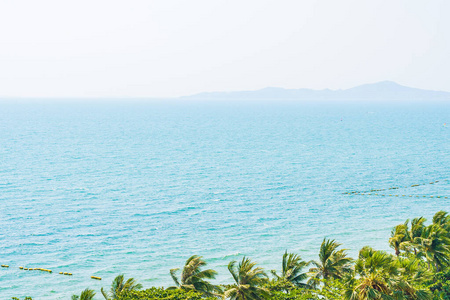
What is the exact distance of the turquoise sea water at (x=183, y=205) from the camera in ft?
178

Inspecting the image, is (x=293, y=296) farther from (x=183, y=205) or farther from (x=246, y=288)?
(x=183, y=205)

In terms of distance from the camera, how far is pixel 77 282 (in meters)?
48.8

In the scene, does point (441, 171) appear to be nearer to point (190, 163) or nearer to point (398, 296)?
point (190, 163)

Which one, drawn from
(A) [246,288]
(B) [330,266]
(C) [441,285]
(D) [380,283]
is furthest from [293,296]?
(C) [441,285]

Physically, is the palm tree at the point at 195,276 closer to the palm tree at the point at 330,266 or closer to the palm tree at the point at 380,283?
the palm tree at the point at 330,266

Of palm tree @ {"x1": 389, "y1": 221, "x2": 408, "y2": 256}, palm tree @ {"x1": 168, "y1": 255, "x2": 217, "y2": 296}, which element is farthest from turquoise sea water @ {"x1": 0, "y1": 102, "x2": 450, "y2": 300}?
palm tree @ {"x1": 389, "y1": 221, "x2": 408, "y2": 256}

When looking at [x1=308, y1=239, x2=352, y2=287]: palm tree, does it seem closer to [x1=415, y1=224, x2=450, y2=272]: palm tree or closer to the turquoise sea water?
[x1=415, y1=224, x2=450, y2=272]: palm tree

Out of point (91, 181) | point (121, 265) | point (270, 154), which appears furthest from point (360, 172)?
point (121, 265)

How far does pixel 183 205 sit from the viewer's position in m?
76.6

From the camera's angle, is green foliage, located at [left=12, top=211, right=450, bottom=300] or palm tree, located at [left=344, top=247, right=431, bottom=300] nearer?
palm tree, located at [left=344, top=247, right=431, bottom=300]

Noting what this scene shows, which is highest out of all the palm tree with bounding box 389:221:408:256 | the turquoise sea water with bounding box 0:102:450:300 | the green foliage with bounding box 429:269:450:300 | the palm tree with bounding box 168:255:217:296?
the palm tree with bounding box 389:221:408:256

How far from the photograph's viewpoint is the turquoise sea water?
178ft

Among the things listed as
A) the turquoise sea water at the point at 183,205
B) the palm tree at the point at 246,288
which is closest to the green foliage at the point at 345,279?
the palm tree at the point at 246,288

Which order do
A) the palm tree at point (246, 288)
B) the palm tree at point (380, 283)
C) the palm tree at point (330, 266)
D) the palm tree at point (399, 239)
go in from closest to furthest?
the palm tree at point (380, 283)
the palm tree at point (246, 288)
the palm tree at point (330, 266)
the palm tree at point (399, 239)
